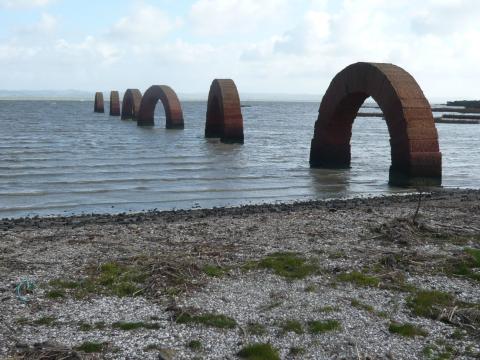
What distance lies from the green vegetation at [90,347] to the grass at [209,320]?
949mm

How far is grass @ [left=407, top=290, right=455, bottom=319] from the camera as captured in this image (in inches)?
261

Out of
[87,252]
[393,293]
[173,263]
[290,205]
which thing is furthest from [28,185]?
[393,293]

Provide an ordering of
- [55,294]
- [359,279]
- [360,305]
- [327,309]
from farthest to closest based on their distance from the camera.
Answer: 1. [359,279]
2. [55,294]
3. [360,305]
4. [327,309]

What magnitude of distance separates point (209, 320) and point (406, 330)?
1.99m

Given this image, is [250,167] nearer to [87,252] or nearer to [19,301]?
[87,252]

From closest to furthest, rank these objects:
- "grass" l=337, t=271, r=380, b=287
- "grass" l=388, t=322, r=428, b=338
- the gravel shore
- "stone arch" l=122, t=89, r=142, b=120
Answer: the gravel shore < "grass" l=388, t=322, r=428, b=338 < "grass" l=337, t=271, r=380, b=287 < "stone arch" l=122, t=89, r=142, b=120

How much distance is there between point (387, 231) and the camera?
1002cm

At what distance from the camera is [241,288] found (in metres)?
7.43

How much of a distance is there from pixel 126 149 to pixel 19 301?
20835mm

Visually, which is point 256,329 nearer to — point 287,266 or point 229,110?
point 287,266

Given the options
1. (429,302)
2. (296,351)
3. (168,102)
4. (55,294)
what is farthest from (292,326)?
(168,102)

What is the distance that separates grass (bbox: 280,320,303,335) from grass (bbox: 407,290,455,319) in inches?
52.9

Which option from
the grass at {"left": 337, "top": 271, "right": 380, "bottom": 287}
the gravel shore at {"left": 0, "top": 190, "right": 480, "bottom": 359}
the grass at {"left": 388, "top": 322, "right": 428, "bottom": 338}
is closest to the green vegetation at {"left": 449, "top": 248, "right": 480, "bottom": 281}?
the gravel shore at {"left": 0, "top": 190, "right": 480, "bottom": 359}

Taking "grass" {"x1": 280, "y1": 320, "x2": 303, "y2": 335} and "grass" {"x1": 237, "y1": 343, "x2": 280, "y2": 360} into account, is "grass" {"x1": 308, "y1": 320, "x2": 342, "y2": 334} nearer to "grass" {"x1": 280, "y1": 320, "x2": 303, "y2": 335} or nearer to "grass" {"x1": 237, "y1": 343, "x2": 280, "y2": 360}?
"grass" {"x1": 280, "y1": 320, "x2": 303, "y2": 335}
